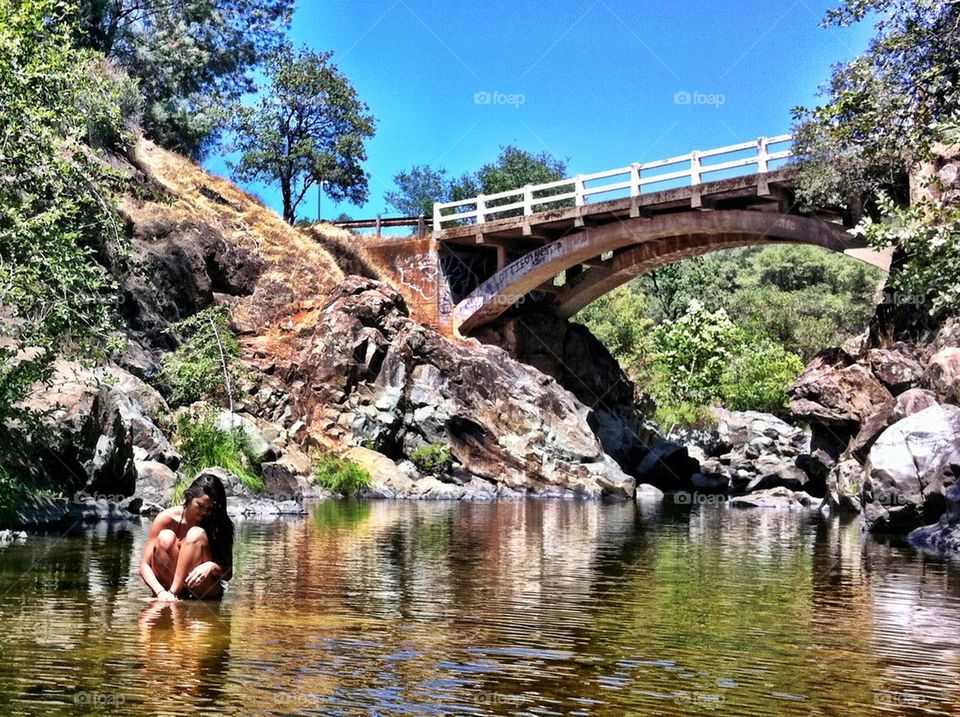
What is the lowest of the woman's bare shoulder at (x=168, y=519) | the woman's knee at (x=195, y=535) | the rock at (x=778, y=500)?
the rock at (x=778, y=500)

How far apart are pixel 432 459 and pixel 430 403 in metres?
2.47

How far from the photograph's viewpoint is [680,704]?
5988 millimetres

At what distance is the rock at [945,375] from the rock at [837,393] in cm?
521

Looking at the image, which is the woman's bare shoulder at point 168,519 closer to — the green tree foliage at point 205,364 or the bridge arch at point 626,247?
the green tree foliage at point 205,364

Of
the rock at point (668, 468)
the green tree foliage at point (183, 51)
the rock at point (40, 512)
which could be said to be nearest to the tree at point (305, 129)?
the green tree foliage at point (183, 51)

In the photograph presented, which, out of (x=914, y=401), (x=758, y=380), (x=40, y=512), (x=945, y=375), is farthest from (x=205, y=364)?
(x=758, y=380)

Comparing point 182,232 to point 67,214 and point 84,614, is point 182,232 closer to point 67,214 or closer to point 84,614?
point 67,214

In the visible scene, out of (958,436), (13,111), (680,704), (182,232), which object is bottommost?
(680,704)

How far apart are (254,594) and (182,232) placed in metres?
28.7

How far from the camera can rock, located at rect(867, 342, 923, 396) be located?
2906cm

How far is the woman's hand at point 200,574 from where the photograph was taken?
878 cm

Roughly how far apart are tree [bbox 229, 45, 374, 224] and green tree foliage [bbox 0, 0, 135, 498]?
29.6 meters

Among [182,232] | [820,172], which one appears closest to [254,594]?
[820,172]

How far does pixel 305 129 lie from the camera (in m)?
Answer: 46.0
